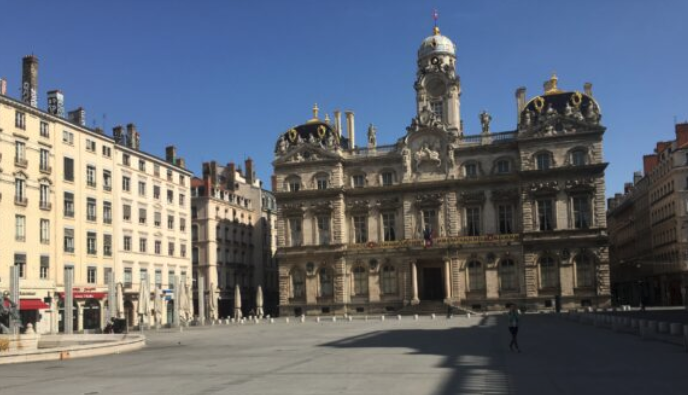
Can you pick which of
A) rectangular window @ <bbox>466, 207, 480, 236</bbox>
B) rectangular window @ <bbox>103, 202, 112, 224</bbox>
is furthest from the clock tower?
rectangular window @ <bbox>103, 202, 112, 224</bbox>

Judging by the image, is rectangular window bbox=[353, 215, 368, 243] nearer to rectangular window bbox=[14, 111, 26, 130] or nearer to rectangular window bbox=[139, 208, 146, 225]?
rectangular window bbox=[139, 208, 146, 225]

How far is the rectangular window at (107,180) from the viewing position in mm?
67438

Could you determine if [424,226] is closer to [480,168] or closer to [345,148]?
[480,168]

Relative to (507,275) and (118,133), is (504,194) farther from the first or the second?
(118,133)

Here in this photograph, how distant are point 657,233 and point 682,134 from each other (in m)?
14.9

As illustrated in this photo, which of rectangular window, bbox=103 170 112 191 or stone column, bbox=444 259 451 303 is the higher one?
rectangular window, bbox=103 170 112 191

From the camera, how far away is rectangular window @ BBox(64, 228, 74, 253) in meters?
60.7

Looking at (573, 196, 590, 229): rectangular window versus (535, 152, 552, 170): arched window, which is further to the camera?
(535, 152, 552, 170): arched window

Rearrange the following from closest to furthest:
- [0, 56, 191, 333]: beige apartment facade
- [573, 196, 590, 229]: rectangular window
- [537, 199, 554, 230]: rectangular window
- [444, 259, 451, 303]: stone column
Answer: [0, 56, 191, 333]: beige apartment facade, [573, 196, 590, 229]: rectangular window, [537, 199, 554, 230]: rectangular window, [444, 259, 451, 303]: stone column

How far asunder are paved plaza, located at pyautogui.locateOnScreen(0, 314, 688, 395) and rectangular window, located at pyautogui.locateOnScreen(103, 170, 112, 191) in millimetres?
34183

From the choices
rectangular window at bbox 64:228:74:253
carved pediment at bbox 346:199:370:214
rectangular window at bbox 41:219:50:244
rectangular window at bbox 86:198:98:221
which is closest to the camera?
rectangular window at bbox 41:219:50:244

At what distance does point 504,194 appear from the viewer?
79.2 m

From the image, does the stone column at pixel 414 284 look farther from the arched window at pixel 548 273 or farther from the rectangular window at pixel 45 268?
the rectangular window at pixel 45 268

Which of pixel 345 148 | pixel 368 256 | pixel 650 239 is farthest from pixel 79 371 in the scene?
pixel 650 239
